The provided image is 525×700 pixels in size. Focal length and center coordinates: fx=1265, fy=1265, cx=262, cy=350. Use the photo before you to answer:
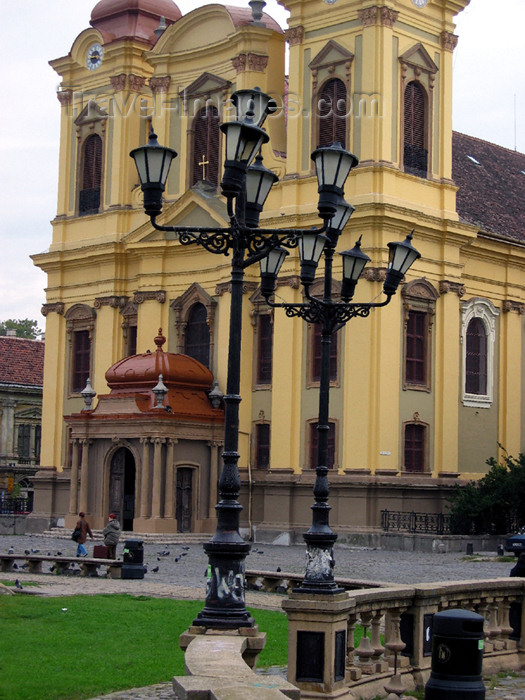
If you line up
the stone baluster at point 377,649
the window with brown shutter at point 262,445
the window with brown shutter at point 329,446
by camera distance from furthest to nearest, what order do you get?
1. the window with brown shutter at point 262,445
2. the window with brown shutter at point 329,446
3. the stone baluster at point 377,649

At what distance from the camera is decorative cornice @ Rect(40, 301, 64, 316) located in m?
52.5

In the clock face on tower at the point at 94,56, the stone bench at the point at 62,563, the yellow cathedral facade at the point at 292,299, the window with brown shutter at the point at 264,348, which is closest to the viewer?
the stone bench at the point at 62,563

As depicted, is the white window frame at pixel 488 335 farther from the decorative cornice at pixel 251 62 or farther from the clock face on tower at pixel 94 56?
the clock face on tower at pixel 94 56

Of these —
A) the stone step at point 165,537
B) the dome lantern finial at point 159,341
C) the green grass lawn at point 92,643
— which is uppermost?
the dome lantern finial at point 159,341

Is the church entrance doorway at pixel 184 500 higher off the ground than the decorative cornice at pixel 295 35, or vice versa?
the decorative cornice at pixel 295 35

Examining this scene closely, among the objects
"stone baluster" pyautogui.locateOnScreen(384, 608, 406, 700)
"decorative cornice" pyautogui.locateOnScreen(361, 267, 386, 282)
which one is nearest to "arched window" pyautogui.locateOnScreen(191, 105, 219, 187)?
"decorative cornice" pyautogui.locateOnScreen(361, 267, 386, 282)

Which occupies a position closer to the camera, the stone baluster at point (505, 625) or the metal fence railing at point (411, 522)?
the stone baluster at point (505, 625)

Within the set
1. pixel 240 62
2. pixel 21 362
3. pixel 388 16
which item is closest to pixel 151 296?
pixel 240 62

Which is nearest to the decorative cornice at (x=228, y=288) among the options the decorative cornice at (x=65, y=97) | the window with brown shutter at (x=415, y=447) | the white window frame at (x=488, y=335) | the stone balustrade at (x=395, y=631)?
the white window frame at (x=488, y=335)

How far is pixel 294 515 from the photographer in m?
43.1

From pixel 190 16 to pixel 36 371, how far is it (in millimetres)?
28562

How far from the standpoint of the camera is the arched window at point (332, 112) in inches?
1708

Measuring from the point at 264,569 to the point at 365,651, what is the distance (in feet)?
58.2

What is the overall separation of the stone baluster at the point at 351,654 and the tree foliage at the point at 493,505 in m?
27.1
